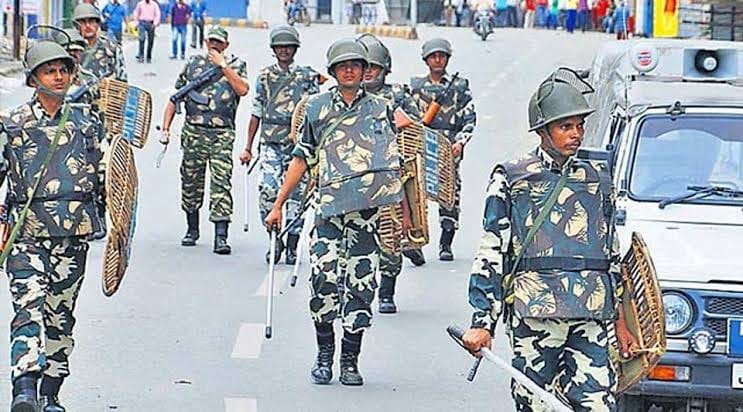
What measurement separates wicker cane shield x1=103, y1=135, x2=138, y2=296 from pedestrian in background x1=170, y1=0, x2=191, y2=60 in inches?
1296

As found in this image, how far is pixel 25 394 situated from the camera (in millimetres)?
7637

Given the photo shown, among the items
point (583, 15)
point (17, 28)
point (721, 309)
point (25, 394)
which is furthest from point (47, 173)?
point (583, 15)

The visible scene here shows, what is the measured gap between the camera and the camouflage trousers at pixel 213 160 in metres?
13.7

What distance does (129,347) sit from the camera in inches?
406

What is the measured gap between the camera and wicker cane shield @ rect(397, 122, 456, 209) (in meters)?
10.9

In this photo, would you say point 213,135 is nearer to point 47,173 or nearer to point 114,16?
point 47,173

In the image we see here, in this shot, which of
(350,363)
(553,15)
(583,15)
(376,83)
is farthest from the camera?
(553,15)

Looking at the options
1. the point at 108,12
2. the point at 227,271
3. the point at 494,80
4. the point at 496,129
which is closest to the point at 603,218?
the point at 227,271

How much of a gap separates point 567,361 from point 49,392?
292 centimetres

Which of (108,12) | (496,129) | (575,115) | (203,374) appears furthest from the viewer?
(108,12)

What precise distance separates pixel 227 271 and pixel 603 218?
6980 millimetres

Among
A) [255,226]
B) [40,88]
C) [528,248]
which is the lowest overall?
[255,226]

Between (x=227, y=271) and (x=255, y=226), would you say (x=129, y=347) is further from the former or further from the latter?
(x=255, y=226)

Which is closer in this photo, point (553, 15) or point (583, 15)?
point (583, 15)
